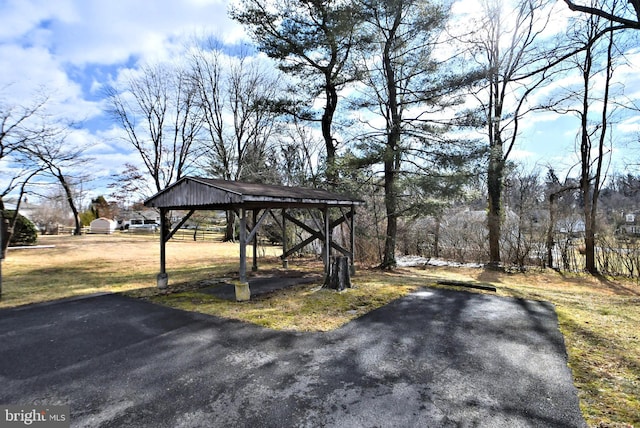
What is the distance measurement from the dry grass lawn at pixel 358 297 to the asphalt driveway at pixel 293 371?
0.94 feet

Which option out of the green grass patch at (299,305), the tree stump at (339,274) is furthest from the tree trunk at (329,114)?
the green grass patch at (299,305)

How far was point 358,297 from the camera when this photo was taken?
6453 mm

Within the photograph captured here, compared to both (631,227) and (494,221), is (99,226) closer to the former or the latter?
(494,221)

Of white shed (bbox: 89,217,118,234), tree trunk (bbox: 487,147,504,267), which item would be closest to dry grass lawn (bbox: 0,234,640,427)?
tree trunk (bbox: 487,147,504,267)

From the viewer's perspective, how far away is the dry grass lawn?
3113 mm

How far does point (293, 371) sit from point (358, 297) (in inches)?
133

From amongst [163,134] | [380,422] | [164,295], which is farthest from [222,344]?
[163,134]

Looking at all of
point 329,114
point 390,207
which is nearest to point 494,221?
point 390,207

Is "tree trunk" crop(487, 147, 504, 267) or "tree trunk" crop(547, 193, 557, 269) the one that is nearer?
"tree trunk" crop(547, 193, 557, 269)

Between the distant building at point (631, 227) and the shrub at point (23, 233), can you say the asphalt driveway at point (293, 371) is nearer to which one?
the distant building at point (631, 227)

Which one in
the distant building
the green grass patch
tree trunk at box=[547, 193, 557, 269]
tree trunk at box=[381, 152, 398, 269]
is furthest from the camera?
tree trunk at box=[547, 193, 557, 269]

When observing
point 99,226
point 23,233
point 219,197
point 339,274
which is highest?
point 219,197

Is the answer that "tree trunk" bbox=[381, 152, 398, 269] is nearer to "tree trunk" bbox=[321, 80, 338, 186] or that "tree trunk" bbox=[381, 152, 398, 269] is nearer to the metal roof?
"tree trunk" bbox=[321, 80, 338, 186]

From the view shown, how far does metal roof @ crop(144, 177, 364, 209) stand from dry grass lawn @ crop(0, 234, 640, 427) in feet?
6.33
